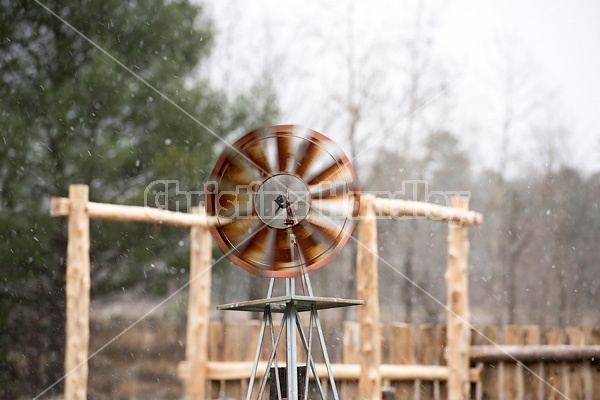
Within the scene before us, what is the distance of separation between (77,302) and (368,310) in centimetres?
202

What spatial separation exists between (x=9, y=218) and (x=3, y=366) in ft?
5.56

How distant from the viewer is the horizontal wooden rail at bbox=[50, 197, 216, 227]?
482 centimetres

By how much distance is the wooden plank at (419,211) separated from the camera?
5.70m

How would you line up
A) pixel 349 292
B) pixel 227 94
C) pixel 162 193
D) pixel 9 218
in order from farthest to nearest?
1. pixel 349 292
2. pixel 227 94
3. pixel 162 193
4. pixel 9 218

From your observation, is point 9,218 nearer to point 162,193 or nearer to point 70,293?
point 162,193

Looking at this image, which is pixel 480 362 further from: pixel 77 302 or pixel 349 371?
pixel 77 302


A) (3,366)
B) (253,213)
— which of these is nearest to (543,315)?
(3,366)

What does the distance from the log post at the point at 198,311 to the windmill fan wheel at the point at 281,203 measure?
3.05m

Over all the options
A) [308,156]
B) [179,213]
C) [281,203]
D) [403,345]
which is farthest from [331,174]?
[403,345]

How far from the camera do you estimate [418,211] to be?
5.90 meters

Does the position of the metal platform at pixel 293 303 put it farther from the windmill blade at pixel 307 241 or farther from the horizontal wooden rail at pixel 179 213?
the horizontal wooden rail at pixel 179 213

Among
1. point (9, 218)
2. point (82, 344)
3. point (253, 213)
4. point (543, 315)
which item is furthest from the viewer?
point (543, 315)

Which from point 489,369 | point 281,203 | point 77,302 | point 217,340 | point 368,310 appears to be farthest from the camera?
point 217,340

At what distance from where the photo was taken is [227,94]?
9.81 m
